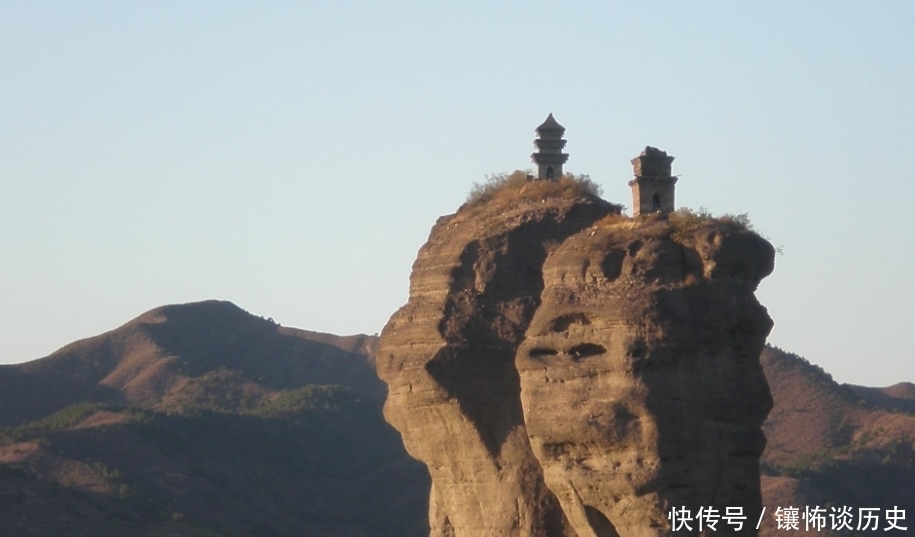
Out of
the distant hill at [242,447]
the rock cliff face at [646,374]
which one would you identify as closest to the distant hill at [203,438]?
the distant hill at [242,447]

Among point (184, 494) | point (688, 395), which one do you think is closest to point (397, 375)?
point (688, 395)

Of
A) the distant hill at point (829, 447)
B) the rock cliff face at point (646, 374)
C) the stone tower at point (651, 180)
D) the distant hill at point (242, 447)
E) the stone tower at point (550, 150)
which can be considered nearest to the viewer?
the rock cliff face at point (646, 374)

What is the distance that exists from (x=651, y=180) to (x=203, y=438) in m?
65.7

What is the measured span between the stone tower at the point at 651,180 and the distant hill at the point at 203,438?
40354 millimetres

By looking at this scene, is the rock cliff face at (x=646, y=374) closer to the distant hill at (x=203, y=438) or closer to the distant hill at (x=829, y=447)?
the distant hill at (x=829, y=447)

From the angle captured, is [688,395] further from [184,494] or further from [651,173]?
[184,494]

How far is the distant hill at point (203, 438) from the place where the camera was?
78312 mm

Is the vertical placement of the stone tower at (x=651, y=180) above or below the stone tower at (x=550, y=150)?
below

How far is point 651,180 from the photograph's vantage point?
32.7 meters

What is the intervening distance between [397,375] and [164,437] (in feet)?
190

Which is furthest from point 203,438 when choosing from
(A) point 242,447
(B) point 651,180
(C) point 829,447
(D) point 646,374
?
(D) point 646,374

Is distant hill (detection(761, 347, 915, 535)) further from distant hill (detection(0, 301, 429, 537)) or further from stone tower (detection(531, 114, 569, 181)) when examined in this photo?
stone tower (detection(531, 114, 569, 181))

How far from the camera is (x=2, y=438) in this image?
87.9 meters

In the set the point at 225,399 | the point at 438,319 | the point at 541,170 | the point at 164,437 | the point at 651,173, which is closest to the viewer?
the point at 651,173
